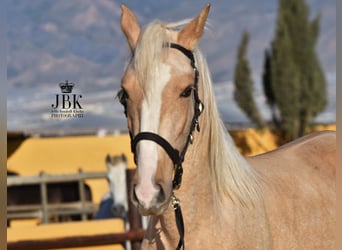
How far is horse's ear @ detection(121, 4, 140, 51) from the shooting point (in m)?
2.54

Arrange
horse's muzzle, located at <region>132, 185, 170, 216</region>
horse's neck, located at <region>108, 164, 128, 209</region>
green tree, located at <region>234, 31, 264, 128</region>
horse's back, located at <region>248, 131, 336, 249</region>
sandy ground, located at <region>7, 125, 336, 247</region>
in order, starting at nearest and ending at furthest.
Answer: horse's muzzle, located at <region>132, 185, 170, 216</region>, horse's back, located at <region>248, 131, 336, 249</region>, horse's neck, located at <region>108, 164, 128, 209</region>, sandy ground, located at <region>7, 125, 336, 247</region>, green tree, located at <region>234, 31, 264, 128</region>

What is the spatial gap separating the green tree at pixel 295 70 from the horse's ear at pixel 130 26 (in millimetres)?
16251

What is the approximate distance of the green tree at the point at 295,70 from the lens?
1914 centimetres

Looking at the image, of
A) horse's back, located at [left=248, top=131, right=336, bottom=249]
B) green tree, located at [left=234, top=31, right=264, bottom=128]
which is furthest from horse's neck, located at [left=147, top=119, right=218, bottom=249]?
green tree, located at [left=234, top=31, right=264, bottom=128]

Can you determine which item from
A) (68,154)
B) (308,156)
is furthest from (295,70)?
(308,156)

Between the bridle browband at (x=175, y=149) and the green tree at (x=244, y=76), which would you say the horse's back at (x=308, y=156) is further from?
the green tree at (x=244, y=76)

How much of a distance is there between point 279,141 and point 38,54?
26.0 feet

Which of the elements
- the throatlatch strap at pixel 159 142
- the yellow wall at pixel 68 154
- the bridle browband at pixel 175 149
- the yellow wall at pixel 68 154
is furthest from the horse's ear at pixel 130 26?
the yellow wall at pixel 68 154

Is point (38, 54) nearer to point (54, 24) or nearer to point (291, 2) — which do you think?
point (54, 24)

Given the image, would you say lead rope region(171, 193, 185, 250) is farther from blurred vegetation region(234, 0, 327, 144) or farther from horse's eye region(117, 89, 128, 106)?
blurred vegetation region(234, 0, 327, 144)

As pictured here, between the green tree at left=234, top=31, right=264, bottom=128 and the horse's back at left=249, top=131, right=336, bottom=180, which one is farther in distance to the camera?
the green tree at left=234, top=31, right=264, bottom=128

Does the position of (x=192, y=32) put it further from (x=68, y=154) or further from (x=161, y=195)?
(x=68, y=154)

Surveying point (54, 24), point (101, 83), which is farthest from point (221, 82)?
point (54, 24)

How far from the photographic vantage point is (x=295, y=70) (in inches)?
764
